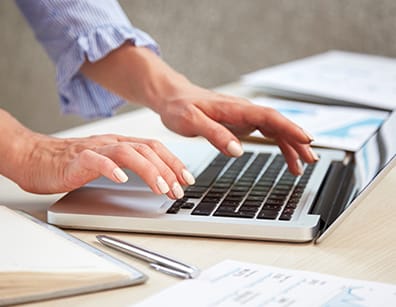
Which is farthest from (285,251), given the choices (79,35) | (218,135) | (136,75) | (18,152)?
(79,35)

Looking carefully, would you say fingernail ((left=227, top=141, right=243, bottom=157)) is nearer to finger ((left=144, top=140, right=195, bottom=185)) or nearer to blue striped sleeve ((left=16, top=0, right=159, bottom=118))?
finger ((left=144, top=140, right=195, bottom=185))

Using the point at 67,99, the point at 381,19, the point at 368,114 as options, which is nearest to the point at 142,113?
the point at 67,99

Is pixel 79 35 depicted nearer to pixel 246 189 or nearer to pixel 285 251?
pixel 246 189

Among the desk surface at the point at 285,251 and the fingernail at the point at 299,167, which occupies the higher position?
the fingernail at the point at 299,167

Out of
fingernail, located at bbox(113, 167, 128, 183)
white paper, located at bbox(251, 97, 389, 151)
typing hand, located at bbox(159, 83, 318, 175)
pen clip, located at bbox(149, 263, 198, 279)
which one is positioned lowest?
pen clip, located at bbox(149, 263, 198, 279)

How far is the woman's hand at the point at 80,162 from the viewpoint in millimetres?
793

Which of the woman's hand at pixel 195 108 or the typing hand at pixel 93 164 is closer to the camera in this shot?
the typing hand at pixel 93 164

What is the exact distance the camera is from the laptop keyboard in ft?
2.64

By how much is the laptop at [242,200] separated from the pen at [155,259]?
1.5 inches

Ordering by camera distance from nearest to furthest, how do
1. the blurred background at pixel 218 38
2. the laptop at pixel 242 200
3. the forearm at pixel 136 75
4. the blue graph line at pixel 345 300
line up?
the blue graph line at pixel 345 300 < the laptop at pixel 242 200 < the forearm at pixel 136 75 < the blurred background at pixel 218 38

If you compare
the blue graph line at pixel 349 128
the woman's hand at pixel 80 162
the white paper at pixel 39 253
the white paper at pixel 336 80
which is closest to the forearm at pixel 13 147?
the woman's hand at pixel 80 162

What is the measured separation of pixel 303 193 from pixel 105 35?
1.54ft

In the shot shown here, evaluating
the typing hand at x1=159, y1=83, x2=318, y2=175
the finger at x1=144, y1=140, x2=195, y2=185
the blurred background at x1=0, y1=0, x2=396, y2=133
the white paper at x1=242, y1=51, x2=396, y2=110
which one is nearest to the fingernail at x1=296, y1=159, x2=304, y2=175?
the typing hand at x1=159, y1=83, x2=318, y2=175

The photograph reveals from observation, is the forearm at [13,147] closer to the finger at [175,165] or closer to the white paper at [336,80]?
the finger at [175,165]
